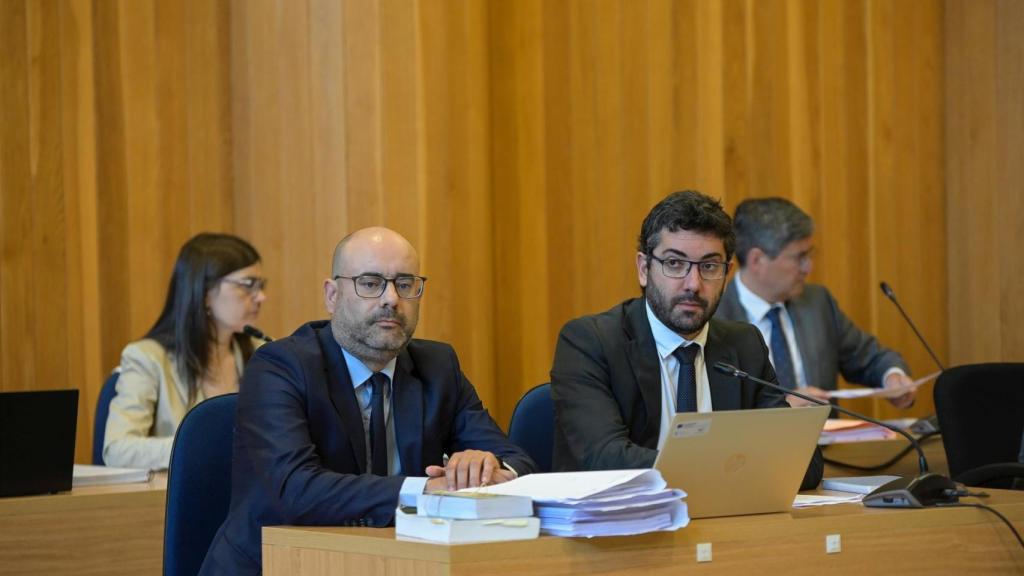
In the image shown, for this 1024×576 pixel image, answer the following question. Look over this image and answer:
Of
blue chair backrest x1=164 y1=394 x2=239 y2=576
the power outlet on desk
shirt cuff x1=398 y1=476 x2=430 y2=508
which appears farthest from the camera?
blue chair backrest x1=164 y1=394 x2=239 y2=576

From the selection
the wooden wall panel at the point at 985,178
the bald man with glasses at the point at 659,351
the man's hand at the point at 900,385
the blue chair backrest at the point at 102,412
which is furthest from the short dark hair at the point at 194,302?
the wooden wall panel at the point at 985,178

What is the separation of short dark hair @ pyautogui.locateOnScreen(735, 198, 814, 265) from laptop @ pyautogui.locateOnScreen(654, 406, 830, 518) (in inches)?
95.7

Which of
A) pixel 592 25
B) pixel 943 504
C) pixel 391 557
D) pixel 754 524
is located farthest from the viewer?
pixel 592 25

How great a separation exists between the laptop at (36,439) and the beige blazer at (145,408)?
2.61 feet

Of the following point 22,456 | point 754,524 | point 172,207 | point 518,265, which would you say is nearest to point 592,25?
point 518,265

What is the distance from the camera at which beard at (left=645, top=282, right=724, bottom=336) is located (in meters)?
3.25

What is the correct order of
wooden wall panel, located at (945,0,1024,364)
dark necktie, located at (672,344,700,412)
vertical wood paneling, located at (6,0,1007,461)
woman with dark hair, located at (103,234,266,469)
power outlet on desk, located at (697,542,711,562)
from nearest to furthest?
power outlet on desk, located at (697,542,711,562), dark necktie, located at (672,344,700,412), woman with dark hair, located at (103,234,266,469), vertical wood paneling, located at (6,0,1007,461), wooden wall panel, located at (945,0,1024,364)

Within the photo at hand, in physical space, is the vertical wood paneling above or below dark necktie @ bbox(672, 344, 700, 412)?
above

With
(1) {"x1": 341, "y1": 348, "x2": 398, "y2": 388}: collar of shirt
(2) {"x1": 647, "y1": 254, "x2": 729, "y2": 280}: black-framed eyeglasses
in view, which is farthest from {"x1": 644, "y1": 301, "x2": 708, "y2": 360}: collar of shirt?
(1) {"x1": 341, "y1": 348, "x2": 398, "y2": 388}: collar of shirt

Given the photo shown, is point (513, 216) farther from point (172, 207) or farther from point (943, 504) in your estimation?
point (943, 504)

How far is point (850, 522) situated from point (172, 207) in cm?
324

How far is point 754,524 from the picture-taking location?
2467 millimetres

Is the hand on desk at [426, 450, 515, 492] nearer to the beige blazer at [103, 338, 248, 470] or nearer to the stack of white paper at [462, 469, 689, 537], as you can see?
the stack of white paper at [462, 469, 689, 537]

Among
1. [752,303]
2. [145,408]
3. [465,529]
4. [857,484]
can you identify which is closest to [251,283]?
[145,408]
